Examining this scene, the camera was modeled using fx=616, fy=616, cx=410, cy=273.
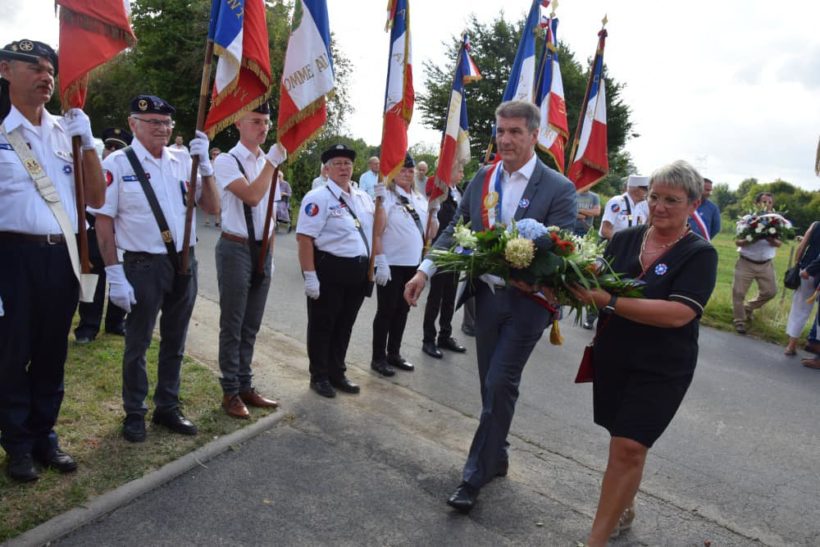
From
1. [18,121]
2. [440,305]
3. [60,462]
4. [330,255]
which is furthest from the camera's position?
[440,305]

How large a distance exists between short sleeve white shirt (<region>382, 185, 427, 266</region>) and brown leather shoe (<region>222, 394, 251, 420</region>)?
229 cm

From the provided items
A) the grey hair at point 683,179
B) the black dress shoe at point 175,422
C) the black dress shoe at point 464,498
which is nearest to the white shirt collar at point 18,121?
the black dress shoe at point 175,422

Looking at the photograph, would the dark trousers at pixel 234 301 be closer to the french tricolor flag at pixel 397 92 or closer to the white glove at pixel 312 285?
the white glove at pixel 312 285

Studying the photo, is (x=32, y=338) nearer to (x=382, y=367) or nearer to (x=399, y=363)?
(x=382, y=367)

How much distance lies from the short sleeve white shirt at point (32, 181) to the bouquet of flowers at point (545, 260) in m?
2.30

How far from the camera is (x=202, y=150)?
4.14 meters

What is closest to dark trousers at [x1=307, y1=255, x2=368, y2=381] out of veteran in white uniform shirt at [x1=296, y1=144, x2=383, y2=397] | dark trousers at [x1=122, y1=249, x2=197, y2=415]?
veteran in white uniform shirt at [x1=296, y1=144, x2=383, y2=397]

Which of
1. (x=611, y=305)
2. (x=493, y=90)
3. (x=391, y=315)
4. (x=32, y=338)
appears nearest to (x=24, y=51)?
(x=32, y=338)

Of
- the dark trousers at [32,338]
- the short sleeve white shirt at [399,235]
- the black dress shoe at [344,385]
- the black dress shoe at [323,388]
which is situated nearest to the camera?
the dark trousers at [32,338]

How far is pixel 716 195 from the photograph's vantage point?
76500mm

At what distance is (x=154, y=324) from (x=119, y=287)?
0.38m

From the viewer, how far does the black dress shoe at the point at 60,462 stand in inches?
141

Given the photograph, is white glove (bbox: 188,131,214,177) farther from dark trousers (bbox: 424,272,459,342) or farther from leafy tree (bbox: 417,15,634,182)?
leafy tree (bbox: 417,15,634,182)

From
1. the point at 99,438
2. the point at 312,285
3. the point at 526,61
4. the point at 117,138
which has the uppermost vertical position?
the point at 526,61
